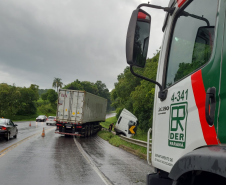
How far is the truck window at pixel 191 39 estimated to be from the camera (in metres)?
2.40

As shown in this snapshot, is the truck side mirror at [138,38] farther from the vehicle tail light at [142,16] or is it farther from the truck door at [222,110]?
the truck door at [222,110]

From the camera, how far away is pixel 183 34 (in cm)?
289

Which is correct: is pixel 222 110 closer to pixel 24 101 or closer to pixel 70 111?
pixel 70 111

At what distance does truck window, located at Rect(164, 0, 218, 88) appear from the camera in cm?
240

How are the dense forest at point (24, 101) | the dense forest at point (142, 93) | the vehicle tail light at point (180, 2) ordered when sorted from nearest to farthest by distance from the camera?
the vehicle tail light at point (180, 2) < the dense forest at point (142, 93) < the dense forest at point (24, 101)

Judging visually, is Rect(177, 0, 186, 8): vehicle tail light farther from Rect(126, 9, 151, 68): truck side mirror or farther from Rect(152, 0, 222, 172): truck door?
Rect(126, 9, 151, 68): truck side mirror

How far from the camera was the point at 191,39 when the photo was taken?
8.93 ft

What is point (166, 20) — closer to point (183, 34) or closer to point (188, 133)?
point (183, 34)

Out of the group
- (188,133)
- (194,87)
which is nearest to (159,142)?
(188,133)

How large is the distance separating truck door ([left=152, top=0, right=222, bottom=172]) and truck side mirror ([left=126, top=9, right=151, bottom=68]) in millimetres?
412

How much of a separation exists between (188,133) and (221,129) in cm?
51

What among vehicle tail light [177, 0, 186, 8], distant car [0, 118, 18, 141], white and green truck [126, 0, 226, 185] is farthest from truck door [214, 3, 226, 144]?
distant car [0, 118, 18, 141]

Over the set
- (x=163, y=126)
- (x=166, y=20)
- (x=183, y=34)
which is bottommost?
(x=163, y=126)

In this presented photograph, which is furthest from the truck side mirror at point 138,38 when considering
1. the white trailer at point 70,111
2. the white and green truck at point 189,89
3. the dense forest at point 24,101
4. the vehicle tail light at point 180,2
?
the dense forest at point 24,101
